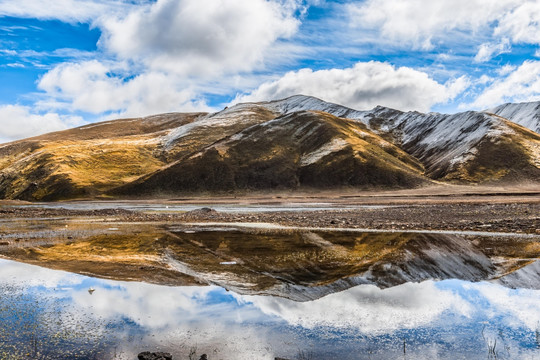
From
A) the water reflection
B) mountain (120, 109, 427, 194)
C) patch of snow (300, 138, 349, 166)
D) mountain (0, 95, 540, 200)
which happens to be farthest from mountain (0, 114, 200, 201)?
the water reflection

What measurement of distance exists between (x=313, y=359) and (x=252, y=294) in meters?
5.83

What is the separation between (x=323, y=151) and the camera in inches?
5915

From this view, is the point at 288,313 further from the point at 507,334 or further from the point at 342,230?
the point at 342,230

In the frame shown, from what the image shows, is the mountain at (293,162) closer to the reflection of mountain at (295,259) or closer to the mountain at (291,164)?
the mountain at (291,164)

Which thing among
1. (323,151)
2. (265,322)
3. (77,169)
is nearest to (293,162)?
(323,151)

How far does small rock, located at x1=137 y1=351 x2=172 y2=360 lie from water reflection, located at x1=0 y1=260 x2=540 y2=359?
0.95 feet

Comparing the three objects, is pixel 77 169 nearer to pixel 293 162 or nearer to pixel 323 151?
pixel 293 162

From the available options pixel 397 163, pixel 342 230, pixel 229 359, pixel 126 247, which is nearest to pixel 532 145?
pixel 397 163

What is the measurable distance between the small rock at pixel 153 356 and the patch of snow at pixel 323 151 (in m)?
138

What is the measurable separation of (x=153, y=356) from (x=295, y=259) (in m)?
13.1

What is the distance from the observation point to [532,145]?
14588cm

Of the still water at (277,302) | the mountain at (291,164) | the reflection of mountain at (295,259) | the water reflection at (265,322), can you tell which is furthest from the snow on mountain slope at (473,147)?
the water reflection at (265,322)

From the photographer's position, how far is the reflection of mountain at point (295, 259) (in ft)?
54.5

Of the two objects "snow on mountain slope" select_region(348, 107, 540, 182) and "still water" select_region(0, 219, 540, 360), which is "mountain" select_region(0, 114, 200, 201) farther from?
"still water" select_region(0, 219, 540, 360)
